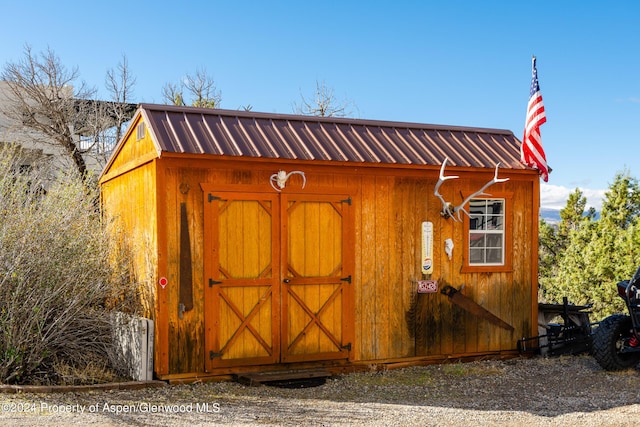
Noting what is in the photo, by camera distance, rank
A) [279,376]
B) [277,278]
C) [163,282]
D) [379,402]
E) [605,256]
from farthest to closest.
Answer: [605,256] < [277,278] < [279,376] < [163,282] < [379,402]

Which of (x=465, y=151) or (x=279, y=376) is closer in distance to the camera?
(x=279, y=376)

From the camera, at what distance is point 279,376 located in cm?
791

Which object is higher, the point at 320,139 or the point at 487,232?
the point at 320,139

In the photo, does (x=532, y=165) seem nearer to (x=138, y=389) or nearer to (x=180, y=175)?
(x=180, y=175)

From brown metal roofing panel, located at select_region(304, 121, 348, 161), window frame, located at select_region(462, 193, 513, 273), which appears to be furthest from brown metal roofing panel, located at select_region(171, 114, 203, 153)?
window frame, located at select_region(462, 193, 513, 273)

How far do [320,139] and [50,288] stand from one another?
3.69 m

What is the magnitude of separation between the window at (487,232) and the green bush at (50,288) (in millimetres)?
4599

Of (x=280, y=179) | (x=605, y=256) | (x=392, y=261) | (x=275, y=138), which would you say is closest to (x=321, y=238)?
(x=280, y=179)

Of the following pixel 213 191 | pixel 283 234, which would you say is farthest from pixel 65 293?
pixel 283 234

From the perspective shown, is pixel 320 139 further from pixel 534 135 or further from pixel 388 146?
pixel 534 135

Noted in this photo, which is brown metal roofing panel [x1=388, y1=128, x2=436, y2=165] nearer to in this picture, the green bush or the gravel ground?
the gravel ground

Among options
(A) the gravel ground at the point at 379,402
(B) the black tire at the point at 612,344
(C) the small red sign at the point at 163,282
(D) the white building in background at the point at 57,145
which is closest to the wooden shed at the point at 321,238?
(C) the small red sign at the point at 163,282

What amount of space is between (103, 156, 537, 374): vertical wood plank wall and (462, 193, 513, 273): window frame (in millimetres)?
69

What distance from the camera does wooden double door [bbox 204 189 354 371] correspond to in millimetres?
7930
